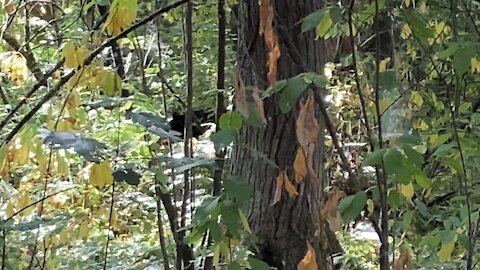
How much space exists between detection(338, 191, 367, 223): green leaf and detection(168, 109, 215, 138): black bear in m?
0.80

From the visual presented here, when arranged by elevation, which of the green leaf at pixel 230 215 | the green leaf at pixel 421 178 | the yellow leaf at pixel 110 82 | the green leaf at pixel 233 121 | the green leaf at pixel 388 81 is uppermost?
the yellow leaf at pixel 110 82

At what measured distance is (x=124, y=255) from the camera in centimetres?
264

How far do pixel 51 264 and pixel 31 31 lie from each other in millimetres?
1377

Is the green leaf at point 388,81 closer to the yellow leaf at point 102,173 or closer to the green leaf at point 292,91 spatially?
the green leaf at point 292,91

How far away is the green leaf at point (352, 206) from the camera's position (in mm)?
1071

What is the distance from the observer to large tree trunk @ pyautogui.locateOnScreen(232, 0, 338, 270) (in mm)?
1481

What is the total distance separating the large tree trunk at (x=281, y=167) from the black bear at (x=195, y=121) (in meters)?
0.34

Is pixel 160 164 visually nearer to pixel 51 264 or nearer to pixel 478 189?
pixel 51 264

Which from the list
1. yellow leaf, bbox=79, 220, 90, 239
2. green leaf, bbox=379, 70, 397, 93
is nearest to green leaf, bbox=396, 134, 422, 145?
green leaf, bbox=379, 70, 397, 93

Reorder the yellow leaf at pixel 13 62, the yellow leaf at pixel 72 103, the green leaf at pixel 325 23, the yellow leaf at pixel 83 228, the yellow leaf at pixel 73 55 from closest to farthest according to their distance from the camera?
1. the green leaf at pixel 325 23
2. the yellow leaf at pixel 73 55
3. the yellow leaf at pixel 72 103
4. the yellow leaf at pixel 83 228
5. the yellow leaf at pixel 13 62

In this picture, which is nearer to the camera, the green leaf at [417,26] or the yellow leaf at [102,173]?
the green leaf at [417,26]

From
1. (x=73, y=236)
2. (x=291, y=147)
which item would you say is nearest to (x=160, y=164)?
(x=291, y=147)

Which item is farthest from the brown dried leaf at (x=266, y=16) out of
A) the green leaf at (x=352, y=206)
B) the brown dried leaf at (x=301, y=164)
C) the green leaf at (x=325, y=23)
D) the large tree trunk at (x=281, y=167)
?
the large tree trunk at (x=281, y=167)

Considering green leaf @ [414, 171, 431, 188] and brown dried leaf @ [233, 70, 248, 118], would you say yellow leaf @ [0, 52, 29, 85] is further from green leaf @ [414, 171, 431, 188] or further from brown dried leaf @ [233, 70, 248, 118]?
green leaf @ [414, 171, 431, 188]
